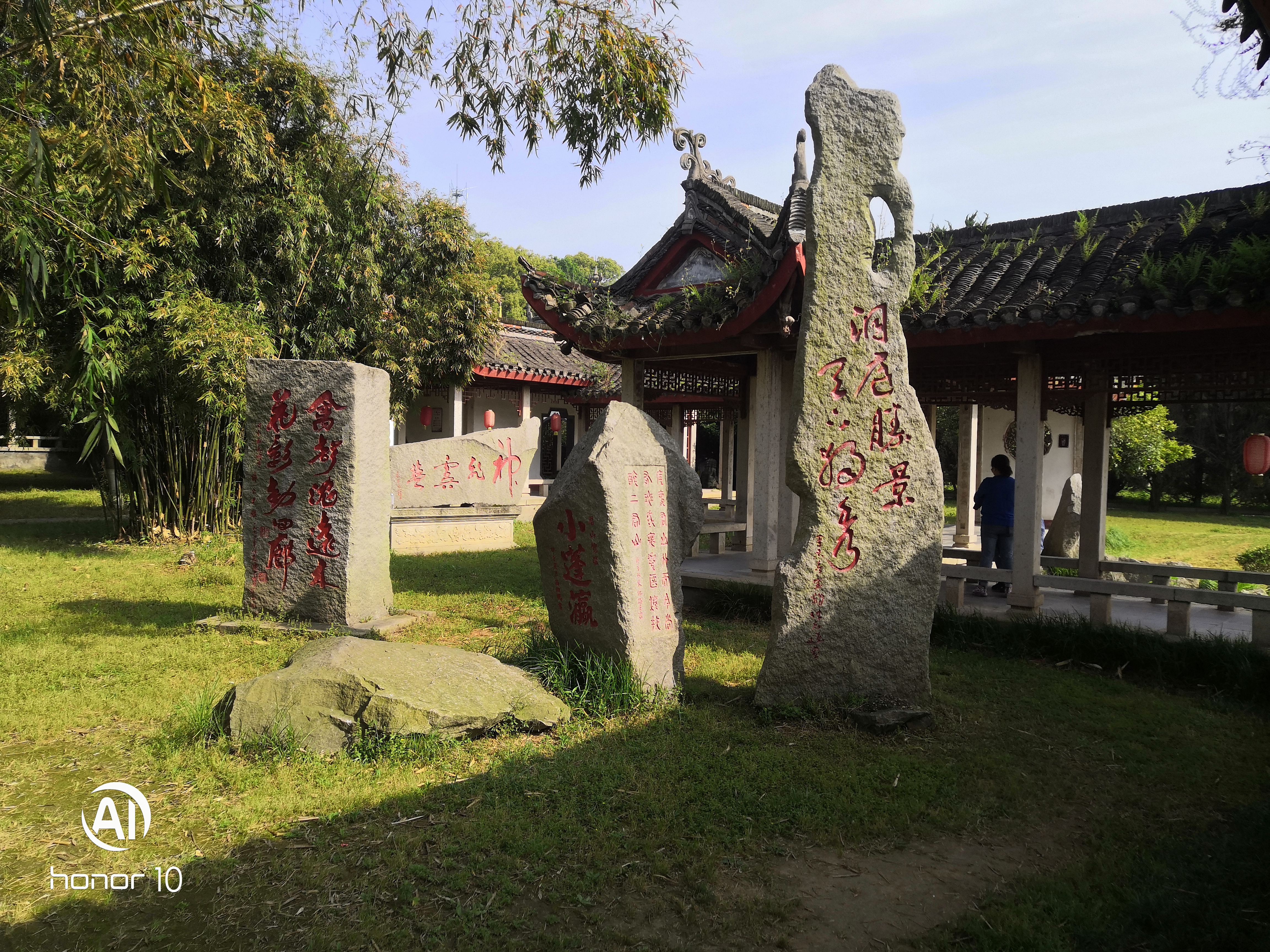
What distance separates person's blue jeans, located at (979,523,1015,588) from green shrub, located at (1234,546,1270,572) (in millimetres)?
3581

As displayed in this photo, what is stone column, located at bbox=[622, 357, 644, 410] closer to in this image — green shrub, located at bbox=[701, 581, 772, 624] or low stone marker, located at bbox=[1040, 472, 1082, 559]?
green shrub, located at bbox=[701, 581, 772, 624]

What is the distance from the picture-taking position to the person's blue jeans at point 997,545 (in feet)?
26.1

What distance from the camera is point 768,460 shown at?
25.0 ft

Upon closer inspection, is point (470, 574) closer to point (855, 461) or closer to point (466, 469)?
point (466, 469)

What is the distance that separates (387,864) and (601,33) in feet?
19.4

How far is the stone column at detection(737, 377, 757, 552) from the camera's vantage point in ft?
34.5

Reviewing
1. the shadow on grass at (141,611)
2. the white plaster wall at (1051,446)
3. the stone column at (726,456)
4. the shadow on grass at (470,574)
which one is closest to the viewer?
the shadow on grass at (141,611)

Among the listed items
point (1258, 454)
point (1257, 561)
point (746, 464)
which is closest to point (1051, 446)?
point (1257, 561)

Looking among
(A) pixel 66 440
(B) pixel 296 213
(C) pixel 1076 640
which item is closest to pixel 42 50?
(B) pixel 296 213

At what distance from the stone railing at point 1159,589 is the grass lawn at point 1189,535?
4.12 m

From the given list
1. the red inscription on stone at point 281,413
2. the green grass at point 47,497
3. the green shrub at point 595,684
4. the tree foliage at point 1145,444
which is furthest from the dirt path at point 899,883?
the tree foliage at point 1145,444

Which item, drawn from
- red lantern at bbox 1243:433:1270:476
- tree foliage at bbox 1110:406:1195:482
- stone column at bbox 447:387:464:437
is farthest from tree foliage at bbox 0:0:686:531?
tree foliage at bbox 1110:406:1195:482

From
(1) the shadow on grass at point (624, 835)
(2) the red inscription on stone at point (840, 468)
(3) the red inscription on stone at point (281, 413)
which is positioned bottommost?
(1) the shadow on grass at point (624, 835)

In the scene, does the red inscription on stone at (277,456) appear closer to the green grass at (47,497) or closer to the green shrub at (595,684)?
the green shrub at (595,684)
